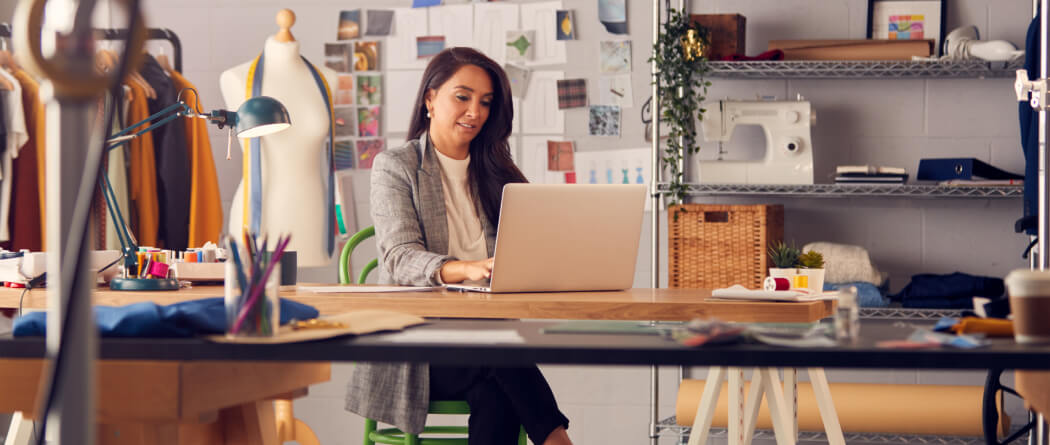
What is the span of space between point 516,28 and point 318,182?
947 millimetres

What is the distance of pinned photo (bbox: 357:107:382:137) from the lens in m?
3.92

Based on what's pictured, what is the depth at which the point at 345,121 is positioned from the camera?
394cm

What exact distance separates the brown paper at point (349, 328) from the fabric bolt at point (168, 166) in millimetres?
2465

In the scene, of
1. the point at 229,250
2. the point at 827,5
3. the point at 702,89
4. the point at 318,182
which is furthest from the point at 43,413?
the point at 827,5

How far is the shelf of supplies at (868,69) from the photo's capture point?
129 inches

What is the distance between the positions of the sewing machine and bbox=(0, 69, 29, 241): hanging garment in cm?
224

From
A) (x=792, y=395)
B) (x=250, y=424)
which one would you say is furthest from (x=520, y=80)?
(x=250, y=424)

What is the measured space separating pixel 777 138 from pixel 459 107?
45.7 inches

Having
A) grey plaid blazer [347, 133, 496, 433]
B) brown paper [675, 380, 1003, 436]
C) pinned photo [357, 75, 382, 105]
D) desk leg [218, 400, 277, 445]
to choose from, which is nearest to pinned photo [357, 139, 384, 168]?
pinned photo [357, 75, 382, 105]

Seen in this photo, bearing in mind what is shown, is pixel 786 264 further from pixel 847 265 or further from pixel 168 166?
pixel 168 166

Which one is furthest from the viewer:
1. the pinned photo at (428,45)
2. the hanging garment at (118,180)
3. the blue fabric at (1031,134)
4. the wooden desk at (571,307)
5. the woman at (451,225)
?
the pinned photo at (428,45)

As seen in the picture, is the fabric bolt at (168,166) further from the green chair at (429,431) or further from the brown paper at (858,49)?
the brown paper at (858,49)

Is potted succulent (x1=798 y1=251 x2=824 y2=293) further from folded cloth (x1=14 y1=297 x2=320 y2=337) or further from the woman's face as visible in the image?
folded cloth (x1=14 y1=297 x2=320 y2=337)

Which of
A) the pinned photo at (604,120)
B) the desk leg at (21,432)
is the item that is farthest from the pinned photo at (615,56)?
the desk leg at (21,432)
